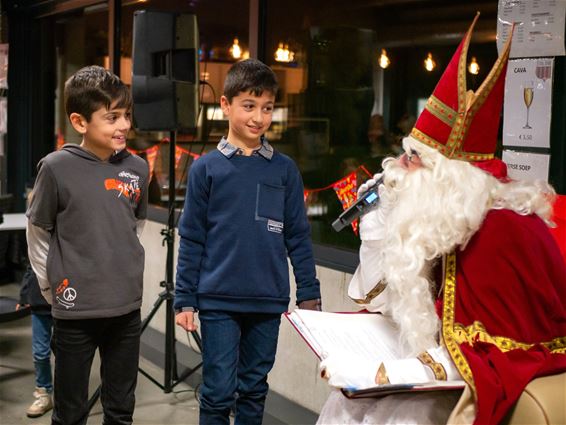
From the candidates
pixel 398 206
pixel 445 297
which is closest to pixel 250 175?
pixel 398 206

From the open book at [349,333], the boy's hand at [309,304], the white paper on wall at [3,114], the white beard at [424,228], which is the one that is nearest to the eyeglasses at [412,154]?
the white beard at [424,228]

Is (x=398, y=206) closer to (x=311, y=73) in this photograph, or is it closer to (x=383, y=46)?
(x=383, y=46)

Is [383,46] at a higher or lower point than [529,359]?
higher

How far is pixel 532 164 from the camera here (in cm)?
269

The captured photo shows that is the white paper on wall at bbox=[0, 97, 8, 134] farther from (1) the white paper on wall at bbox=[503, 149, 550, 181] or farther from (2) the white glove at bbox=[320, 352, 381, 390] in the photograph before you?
(2) the white glove at bbox=[320, 352, 381, 390]

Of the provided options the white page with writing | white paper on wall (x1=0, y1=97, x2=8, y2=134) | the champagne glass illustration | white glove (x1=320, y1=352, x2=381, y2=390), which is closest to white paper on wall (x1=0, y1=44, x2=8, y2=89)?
white paper on wall (x1=0, y1=97, x2=8, y2=134)

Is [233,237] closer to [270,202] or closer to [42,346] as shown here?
[270,202]

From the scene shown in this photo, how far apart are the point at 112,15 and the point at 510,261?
4311mm

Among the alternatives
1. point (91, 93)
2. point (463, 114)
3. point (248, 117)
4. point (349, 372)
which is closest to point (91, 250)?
point (91, 93)

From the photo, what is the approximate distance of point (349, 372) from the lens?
1.75 metres

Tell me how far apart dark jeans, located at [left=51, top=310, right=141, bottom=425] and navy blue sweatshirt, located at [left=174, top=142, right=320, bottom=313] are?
24cm

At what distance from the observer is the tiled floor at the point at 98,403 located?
12.4 ft

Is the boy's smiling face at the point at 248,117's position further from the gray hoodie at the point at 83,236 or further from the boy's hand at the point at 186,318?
the boy's hand at the point at 186,318

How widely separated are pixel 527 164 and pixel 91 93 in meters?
1.46
